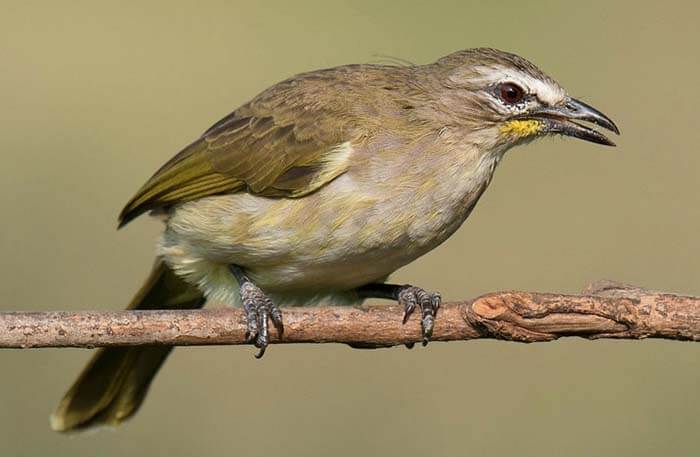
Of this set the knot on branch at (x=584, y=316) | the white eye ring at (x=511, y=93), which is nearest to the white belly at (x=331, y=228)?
the white eye ring at (x=511, y=93)

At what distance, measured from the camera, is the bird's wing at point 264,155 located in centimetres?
709

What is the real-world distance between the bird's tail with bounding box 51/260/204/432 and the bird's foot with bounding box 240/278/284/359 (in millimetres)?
1024

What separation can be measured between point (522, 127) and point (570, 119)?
0.25m

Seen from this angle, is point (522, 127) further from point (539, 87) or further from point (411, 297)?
point (411, 297)

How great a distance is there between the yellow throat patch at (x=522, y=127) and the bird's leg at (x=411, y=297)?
36.6 inches

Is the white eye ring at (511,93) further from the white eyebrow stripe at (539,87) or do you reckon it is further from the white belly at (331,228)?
the white belly at (331,228)

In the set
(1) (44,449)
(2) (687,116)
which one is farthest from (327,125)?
(2) (687,116)

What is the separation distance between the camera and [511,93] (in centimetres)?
709

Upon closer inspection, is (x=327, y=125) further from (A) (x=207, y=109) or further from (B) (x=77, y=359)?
(A) (x=207, y=109)

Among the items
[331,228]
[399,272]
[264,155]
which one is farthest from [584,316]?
[399,272]

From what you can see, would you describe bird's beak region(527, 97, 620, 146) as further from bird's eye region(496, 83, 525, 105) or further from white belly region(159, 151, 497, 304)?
white belly region(159, 151, 497, 304)

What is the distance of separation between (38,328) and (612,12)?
27.4 ft

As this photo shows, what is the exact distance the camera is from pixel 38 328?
5.84m

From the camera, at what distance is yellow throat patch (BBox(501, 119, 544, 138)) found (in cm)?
706
